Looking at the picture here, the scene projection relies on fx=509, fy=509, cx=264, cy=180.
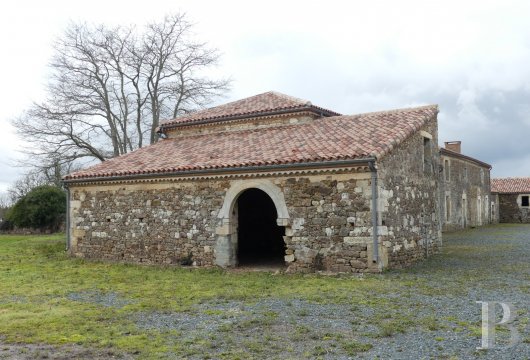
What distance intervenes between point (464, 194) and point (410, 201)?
21.4 meters

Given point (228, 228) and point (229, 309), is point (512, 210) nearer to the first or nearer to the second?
point (228, 228)

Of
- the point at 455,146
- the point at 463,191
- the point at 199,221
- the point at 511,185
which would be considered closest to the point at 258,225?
the point at 199,221

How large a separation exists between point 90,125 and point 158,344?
20.0 m

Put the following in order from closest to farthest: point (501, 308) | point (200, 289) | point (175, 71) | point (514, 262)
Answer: point (501, 308) → point (200, 289) → point (514, 262) → point (175, 71)

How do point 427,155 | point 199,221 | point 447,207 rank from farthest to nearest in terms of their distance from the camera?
1. point 447,207
2. point 427,155
3. point 199,221

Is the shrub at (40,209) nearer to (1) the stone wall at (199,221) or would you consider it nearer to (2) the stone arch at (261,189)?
(1) the stone wall at (199,221)

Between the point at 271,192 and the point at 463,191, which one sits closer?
the point at 271,192

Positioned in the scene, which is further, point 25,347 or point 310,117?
point 310,117

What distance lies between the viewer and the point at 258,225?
17.6m

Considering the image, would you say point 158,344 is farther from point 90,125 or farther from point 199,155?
point 90,125

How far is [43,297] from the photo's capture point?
9508mm

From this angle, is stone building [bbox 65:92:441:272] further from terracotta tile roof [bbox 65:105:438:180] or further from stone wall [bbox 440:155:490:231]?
stone wall [bbox 440:155:490:231]

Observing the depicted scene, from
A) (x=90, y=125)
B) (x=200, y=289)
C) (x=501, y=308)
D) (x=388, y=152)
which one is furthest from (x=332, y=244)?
(x=90, y=125)

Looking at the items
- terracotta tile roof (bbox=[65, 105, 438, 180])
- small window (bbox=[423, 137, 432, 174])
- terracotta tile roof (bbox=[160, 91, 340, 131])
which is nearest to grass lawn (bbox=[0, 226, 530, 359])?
terracotta tile roof (bbox=[65, 105, 438, 180])
